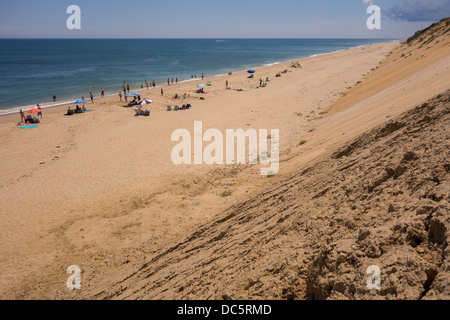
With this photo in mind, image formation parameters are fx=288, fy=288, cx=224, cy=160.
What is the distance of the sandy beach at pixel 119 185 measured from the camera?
9203 mm

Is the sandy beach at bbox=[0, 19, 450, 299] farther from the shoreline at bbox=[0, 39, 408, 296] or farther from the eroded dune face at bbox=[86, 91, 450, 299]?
the eroded dune face at bbox=[86, 91, 450, 299]

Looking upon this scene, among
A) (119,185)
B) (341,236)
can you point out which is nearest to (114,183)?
(119,185)

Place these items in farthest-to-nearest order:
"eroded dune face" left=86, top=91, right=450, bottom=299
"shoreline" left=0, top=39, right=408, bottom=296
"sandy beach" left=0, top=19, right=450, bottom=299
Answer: "shoreline" left=0, top=39, right=408, bottom=296, "sandy beach" left=0, top=19, right=450, bottom=299, "eroded dune face" left=86, top=91, right=450, bottom=299

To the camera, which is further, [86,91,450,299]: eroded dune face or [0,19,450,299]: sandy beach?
[0,19,450,299]: sandy beach

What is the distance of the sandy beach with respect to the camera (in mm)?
9203

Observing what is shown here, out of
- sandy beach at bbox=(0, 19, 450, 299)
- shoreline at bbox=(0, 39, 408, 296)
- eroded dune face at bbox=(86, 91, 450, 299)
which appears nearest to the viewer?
eroded dune face at bbox=(86, 91, 450, 299)

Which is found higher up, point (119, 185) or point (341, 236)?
point (341, 236)

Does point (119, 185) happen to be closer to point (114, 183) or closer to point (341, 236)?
point (114, 183)

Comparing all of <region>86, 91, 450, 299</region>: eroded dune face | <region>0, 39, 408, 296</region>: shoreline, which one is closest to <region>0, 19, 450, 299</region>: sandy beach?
<region>0, 39, 408, 296</region>: shoreline

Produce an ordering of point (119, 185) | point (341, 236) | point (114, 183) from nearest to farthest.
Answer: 1. point (341, 236)
2. point (119, 185)
3. point (114, 183)

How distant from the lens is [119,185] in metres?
14.4

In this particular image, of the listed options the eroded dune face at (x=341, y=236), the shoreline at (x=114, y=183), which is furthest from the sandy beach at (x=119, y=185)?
the eroded dune face at (x=341, y=236)

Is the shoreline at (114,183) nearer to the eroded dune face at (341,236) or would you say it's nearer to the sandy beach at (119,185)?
the sandy beach at (119,185)

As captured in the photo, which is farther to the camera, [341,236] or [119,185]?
[119,185]
